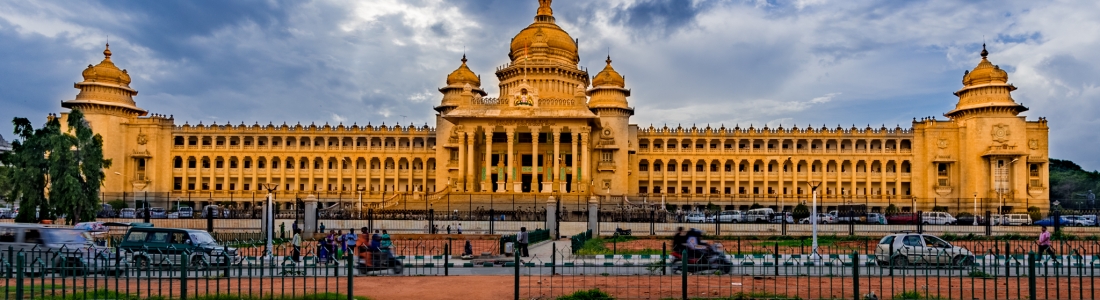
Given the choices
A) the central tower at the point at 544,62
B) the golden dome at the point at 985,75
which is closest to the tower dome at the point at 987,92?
the golden dome at the point at 985,75

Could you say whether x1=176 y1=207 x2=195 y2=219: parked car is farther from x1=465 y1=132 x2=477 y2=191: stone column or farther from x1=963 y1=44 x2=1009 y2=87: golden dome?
x1=963 y1=44 x2=1009 y2=87: golden dome

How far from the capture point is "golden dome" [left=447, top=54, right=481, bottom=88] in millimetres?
70000

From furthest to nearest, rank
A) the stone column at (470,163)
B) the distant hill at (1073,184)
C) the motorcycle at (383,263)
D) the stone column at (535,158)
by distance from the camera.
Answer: the distant hill at (1073,184) → the stone column at (470,163) → the stone column at (535,158) → the motorcycle at (383,263)

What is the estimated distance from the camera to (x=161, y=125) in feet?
231

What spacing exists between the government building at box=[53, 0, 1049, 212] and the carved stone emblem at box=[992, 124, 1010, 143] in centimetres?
7

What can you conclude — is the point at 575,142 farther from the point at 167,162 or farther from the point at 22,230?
the point at 22,230

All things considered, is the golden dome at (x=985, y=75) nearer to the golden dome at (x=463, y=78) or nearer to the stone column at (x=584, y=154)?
the stone column at (x=584, y=154)

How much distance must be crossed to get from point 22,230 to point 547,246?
657 inches

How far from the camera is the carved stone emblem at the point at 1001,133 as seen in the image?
64.7 m

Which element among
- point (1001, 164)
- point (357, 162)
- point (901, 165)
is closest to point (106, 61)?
point (357, 162)

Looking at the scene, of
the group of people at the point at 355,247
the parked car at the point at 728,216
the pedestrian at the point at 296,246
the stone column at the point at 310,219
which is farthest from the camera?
the parked car at the point at 728,216

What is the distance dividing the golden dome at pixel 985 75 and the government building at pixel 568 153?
0.41ft

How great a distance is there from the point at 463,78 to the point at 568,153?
39.5ft

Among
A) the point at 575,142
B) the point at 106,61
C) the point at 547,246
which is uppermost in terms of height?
the point at 106,61
